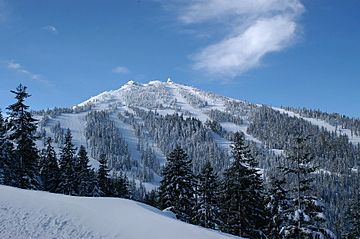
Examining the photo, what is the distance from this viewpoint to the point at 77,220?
17828mm

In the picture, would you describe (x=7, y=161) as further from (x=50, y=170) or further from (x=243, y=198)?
(x=243, y=198)

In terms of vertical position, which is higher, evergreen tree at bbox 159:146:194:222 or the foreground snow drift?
evergreen tree at bbox 159:146:194:222

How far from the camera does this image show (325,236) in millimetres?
24609

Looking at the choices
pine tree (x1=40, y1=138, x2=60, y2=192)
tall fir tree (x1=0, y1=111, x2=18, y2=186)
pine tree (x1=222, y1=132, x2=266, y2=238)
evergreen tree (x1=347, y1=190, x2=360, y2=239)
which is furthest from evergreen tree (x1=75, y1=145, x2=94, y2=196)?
evergreen tree (x1=347, y1=190, x2=360, y2=239)

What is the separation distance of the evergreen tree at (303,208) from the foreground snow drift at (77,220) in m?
8.56

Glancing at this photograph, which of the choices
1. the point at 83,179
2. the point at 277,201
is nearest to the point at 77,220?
the point at 277,201

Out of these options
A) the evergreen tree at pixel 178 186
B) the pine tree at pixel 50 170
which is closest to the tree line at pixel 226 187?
the evergreen tree at pixel 178 186

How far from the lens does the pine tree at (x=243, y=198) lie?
102 ft

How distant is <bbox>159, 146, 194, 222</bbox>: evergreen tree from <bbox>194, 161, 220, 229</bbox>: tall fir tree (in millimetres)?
909

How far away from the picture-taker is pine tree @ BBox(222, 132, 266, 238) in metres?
31.1

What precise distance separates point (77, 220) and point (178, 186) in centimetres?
1898

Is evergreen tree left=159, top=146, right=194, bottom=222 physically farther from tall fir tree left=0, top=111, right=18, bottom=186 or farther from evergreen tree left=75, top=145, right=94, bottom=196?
tall fir tree left=0, top=111, right=18, bottom=186

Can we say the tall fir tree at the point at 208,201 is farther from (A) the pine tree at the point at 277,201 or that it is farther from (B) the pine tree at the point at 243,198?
(A) the pine tree at the point at 277,201

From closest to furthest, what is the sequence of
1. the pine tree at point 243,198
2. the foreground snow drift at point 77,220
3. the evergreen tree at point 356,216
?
1. the foreground snow drift at point 77,220
2. the pine tree at point 243,198
3. the evergreen tree at point 356,216
